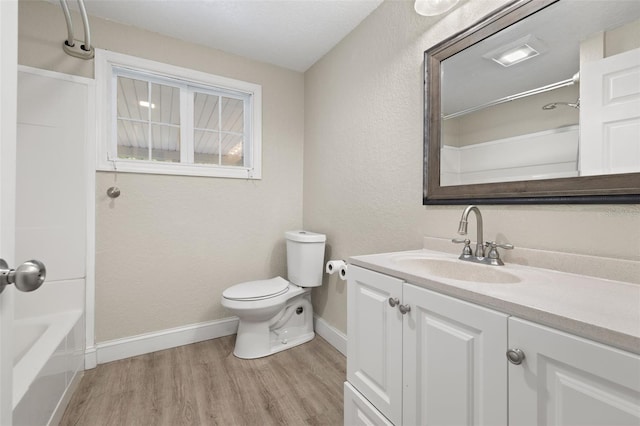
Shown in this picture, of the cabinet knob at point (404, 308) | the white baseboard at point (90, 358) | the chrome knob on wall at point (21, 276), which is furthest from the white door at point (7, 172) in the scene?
the white baseboard at point (90, 358)

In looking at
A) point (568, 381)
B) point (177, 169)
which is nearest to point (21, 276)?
point (568, 381)

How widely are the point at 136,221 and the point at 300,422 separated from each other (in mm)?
1696

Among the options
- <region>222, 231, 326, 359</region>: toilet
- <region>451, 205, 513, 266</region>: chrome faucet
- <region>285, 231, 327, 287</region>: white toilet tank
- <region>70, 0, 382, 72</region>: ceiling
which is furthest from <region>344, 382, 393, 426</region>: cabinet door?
<region>70, 0, 382, 72</region>: ceiling

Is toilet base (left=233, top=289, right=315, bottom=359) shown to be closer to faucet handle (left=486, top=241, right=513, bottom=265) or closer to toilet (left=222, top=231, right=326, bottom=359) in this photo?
toilet (left=222, top=231, right=326, bottom=359)

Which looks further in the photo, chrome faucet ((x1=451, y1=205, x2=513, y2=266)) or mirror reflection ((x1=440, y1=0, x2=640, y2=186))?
chrome faucet ((x1=451, y1=205, x2=513, y2=266))

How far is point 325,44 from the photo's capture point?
2145 millimetres

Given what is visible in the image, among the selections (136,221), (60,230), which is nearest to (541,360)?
(136,221)

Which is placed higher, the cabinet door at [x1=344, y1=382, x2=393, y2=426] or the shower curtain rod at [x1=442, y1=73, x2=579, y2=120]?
the shower curtain rod at [x1=442, y1=73, x2=579, y2=120]

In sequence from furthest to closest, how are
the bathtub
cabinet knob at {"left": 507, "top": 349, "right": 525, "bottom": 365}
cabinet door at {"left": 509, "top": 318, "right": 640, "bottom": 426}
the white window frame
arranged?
the white window frame
the bathtub
cabinet knob at {"left": 507, "top": 349, "right": 525, "bottom": 365}
cabinet door at {"left": 509, "top": 318, "right": 640, "bottom": 426}

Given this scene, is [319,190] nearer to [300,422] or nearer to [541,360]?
[300,422]

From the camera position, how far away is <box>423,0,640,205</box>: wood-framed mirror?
86 cm

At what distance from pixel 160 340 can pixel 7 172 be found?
1.89 metres

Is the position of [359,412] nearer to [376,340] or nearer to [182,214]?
[376,340]

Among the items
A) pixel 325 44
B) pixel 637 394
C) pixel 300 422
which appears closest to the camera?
pixel 637 394
